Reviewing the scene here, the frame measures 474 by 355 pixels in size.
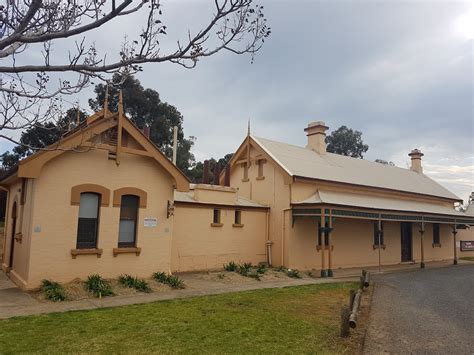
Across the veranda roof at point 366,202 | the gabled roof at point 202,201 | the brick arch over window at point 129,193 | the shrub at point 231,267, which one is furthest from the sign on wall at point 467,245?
the brick arch over window at point 129,193

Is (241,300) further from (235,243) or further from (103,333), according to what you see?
(235,243)

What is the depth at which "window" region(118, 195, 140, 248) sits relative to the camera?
1330 centimetres

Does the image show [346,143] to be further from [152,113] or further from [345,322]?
[345,322]

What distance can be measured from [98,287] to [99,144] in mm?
4346

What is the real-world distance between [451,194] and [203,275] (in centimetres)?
2288

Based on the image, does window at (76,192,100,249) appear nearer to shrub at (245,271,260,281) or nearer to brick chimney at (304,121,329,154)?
shrub at (245,271,260,281)

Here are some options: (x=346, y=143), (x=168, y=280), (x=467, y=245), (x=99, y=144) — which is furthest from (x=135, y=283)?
(x=346, y=143)

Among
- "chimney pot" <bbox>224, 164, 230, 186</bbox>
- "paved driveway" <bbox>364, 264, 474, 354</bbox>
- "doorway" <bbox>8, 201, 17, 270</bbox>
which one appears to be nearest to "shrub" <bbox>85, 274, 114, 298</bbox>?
"doorway" <bbox>8, 201, 17, 270</bbox>

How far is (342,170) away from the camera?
74.5ft

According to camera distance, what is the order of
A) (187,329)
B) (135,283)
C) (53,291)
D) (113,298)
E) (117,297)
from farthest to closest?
(135,283) < (117,297) < (113,298) < (53,291) < (187,329)

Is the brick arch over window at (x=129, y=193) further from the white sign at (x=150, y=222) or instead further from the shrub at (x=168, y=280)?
the shrub at (x=168, y=280)

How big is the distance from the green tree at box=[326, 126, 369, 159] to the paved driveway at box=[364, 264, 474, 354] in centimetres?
4793

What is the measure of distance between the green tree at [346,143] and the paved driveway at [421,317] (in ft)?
157

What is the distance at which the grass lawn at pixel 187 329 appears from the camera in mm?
6602
